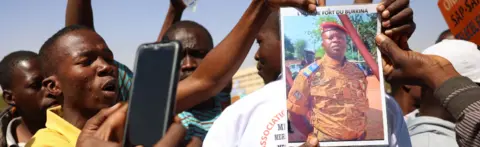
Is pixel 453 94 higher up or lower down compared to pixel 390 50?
lower down

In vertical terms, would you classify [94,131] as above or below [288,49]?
below

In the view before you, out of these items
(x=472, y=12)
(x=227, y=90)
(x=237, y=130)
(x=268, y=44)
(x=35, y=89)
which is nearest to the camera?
(x=237, y=130)

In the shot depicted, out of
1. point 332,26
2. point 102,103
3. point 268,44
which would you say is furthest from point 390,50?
point 268,44

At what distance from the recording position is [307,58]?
205 cm

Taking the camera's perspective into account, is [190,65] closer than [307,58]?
No

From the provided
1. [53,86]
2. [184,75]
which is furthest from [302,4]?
[184,75]

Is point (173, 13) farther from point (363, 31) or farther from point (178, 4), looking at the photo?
point (363, 31)

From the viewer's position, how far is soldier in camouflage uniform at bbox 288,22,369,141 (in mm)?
1989

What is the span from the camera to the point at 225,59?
250cm

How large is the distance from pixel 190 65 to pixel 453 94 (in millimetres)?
1938

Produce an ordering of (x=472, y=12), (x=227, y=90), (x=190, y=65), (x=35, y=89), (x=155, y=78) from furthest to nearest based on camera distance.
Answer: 1. (x=35, y=89)
2. (x=227, y=90)
3. (x=190, y=65)
4. (x=472, y=12)
5. (x=155, y=78)

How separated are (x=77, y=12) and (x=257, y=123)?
5.80 feet

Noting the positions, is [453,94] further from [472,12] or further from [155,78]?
[155,78]

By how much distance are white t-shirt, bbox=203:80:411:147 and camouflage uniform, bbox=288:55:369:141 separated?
205 millimetres
